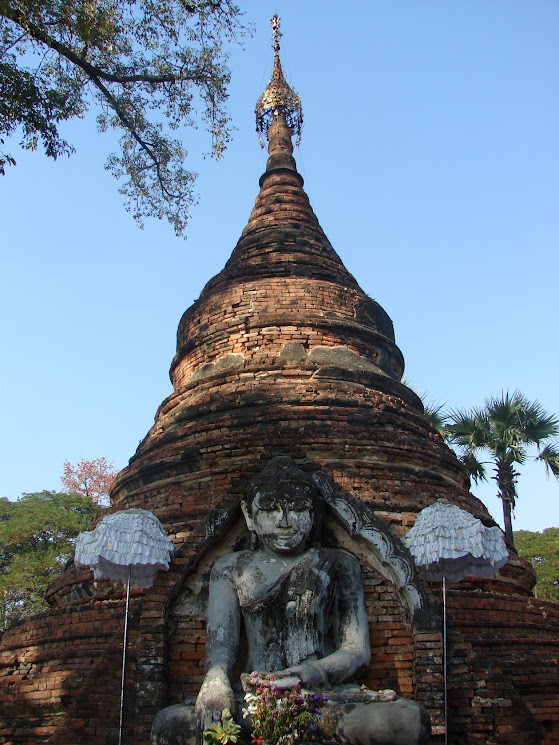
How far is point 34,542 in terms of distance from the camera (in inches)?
870

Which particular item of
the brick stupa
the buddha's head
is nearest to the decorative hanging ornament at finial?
the brick stupa

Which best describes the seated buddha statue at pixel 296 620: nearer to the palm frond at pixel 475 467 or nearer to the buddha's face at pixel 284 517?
the buddha's face at pixel 284 517

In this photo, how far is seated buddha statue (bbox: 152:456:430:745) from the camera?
4.30 m

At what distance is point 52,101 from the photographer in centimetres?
793

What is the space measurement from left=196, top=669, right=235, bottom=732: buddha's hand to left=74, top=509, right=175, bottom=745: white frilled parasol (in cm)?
133

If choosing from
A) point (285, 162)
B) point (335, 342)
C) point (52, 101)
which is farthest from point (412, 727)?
point (285, 162)

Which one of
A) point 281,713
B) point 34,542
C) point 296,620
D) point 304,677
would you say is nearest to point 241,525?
point 296,620

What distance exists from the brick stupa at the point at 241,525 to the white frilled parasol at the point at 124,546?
0.22m

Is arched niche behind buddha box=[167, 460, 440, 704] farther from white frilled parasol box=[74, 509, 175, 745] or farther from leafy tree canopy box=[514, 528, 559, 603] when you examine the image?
→ leafy tree canopy box=[514, 528, 559, 603]

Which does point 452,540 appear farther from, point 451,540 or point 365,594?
point 365,594

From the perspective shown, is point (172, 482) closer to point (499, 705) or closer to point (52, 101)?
point (499, 705)

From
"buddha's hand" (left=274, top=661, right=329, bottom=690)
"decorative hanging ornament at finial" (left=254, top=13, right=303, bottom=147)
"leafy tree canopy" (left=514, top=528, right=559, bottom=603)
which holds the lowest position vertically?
"buddha's hand" (left=274, top=661, right=329, bottom=690)

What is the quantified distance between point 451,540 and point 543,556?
69.0 feet

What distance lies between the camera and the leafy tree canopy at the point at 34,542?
19.9 m
